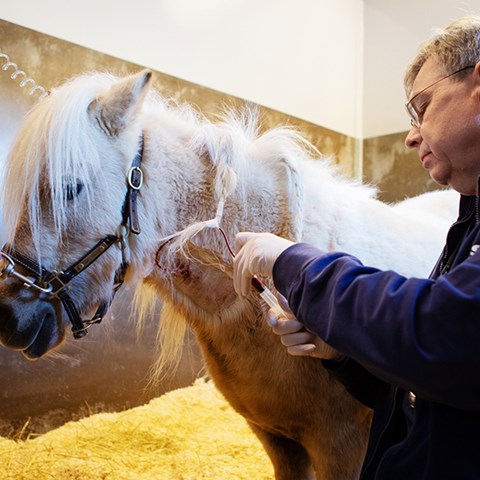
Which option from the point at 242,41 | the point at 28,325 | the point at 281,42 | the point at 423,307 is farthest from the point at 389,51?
the point at 423,307

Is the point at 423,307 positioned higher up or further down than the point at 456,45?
further down

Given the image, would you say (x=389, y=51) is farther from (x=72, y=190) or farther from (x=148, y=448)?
(x=72, y=190)

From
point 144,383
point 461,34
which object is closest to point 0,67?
point 144,383

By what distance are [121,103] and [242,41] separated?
2260mm

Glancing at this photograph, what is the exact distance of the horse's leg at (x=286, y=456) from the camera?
1.46 meters

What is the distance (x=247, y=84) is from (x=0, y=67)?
1.53 m

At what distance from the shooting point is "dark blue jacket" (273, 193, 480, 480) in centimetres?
57

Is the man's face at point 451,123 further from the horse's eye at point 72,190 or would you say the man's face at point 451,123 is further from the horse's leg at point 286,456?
the horse's leg at point 286,456

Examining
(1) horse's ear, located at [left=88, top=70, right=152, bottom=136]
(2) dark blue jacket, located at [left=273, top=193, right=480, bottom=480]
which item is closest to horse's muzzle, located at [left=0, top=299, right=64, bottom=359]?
(1) horse's ear, located at [left=88, top=70, right=152, bottom=136]

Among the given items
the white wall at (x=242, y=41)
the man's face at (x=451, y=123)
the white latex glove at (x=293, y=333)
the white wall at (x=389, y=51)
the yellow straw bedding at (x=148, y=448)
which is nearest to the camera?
the man's face at (x=451, y=123)

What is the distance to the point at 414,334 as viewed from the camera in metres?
0.58

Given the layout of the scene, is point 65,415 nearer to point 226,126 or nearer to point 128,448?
point 128,448

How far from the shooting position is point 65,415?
2.32 m

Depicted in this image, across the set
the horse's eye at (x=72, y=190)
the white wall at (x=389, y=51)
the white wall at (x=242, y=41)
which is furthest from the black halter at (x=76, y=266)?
the white wall at (x=389, y=51)
